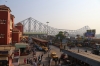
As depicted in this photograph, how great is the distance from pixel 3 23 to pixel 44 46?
1776 cm

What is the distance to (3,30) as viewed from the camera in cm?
2853

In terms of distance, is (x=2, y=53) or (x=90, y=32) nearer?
(x=2, y=53)

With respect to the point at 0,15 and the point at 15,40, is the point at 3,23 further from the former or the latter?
the point at 15,40

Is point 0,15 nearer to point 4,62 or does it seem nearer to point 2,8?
point 2,8

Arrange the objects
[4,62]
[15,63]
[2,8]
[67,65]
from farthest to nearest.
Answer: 1. [2,8]
2. [67,65]
3. [15,63]
4. [4,62]

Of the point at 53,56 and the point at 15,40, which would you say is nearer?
the point at 53,56

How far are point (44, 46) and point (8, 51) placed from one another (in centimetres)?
2627

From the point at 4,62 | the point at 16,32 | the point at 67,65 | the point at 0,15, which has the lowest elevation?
the point at 67,65

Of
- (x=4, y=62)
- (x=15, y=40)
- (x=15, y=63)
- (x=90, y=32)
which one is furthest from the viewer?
(x=90, y=32)

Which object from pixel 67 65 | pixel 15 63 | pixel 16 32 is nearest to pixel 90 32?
pixel 16 32

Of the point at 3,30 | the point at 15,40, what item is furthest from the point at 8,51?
the point at 15,40

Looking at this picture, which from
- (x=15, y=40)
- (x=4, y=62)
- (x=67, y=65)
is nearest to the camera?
(x=4, y=62)

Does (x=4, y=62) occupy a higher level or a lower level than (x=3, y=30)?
lower

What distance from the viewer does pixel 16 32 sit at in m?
40.9
